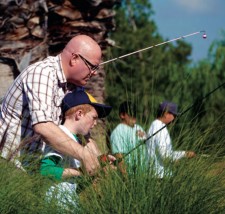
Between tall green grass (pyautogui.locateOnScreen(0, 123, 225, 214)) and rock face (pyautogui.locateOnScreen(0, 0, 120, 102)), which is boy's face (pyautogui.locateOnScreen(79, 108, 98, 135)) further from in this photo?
rock face (pyautogui.locateOnScreen(0, 0, 120, 102))

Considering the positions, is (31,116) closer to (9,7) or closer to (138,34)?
(9,7)

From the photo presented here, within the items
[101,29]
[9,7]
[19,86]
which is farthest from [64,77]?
[101,29]

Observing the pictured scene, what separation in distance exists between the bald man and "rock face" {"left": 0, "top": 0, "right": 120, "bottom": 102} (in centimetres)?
212

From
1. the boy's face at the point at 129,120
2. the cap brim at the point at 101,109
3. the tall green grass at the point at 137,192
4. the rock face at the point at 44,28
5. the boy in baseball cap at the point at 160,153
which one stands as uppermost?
the rock face at the point at 44,28

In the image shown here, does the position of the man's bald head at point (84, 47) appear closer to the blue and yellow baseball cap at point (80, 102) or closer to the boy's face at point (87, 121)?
the blue and yellow baseball cap at point (80, 102)

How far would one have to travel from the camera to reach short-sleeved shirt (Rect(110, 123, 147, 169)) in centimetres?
537

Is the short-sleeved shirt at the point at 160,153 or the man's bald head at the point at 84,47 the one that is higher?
the man's bald head at the point at 84,47

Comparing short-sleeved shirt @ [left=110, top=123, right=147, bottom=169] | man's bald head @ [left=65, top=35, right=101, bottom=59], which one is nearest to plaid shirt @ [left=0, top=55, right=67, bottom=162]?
man's bald head @ [left=65, top=35, right=101, bottom=59]

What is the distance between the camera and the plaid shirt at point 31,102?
590 cm

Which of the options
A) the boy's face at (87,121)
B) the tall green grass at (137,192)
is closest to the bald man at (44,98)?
the boy's face at (87,121)

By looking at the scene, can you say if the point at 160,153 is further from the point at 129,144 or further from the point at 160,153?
the point at 129,144

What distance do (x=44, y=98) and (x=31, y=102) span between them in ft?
0.28

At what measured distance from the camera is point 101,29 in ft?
31.3

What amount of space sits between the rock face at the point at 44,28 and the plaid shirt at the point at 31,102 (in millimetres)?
2114
